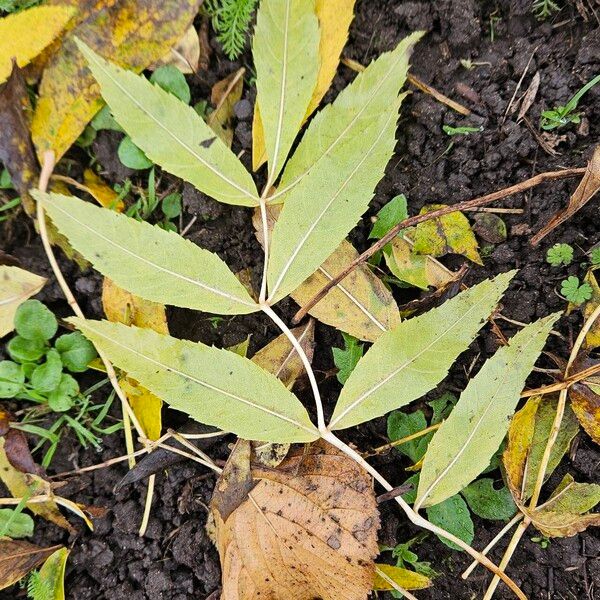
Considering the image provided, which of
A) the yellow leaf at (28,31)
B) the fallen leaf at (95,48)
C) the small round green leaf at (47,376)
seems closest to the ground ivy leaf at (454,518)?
the small round green leaf at (47,376)

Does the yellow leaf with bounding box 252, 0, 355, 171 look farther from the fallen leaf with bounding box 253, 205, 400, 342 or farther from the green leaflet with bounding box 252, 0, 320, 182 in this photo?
the fallen leaf with bounding box 253, 205, 400, 342

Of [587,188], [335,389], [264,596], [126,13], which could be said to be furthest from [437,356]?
Answer: [126,13]

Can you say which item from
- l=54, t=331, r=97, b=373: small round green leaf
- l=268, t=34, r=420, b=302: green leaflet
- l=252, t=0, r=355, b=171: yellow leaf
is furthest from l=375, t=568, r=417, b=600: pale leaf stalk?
l=252, t=0, r=355, b=171: yellow leaf

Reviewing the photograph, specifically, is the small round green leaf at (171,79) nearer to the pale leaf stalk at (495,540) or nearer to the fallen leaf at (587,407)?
the fallen leaf at (587,407)

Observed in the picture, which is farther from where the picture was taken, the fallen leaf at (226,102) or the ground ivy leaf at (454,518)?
the fallen leaf at (226,102)

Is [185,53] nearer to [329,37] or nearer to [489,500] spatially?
[329,37]

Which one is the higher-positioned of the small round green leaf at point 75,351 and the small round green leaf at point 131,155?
the small round green leaf at point 131,155

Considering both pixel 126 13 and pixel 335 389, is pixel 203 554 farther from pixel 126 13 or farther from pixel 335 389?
pixel 126 13

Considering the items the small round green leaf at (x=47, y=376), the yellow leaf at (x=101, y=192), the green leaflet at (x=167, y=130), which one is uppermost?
the green leaflet at (x=167, y=130)

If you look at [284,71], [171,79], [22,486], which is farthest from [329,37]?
[22,486]
